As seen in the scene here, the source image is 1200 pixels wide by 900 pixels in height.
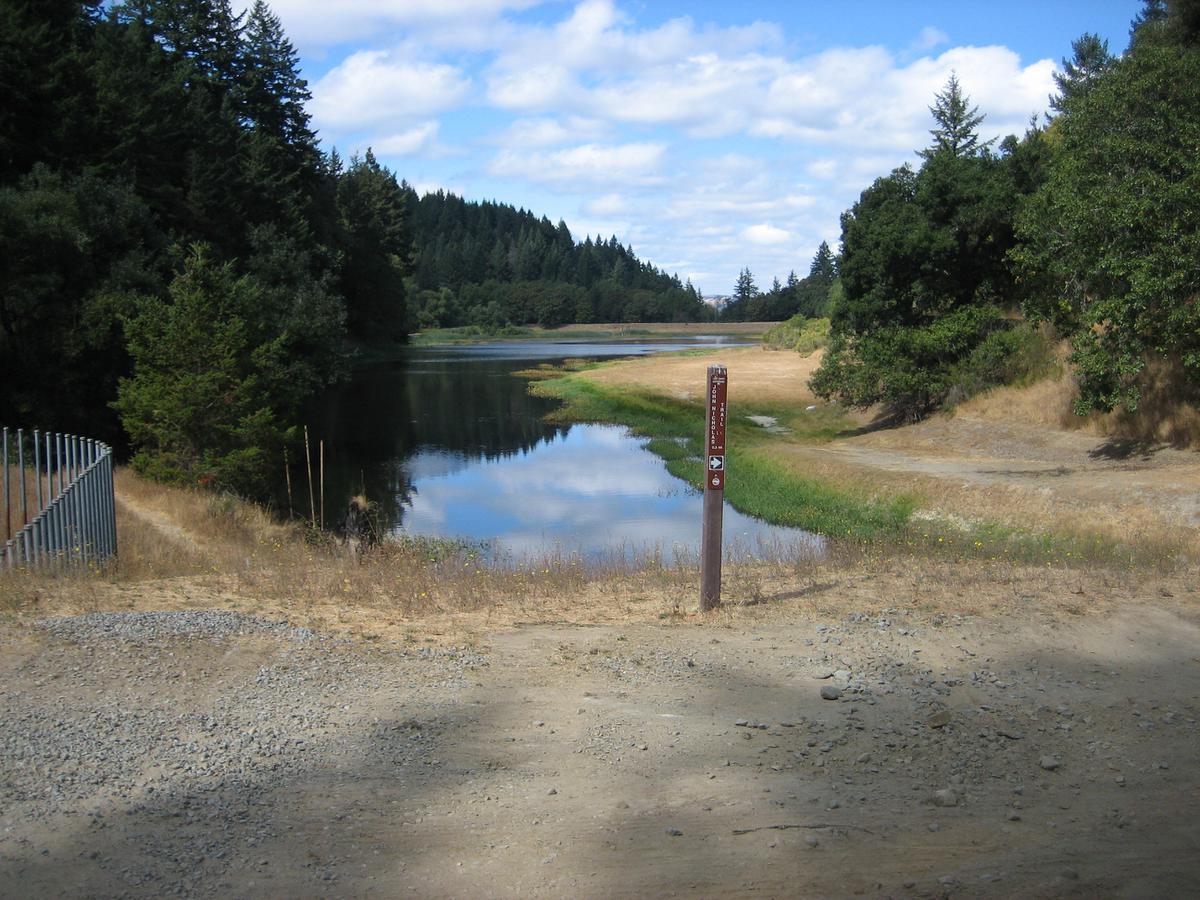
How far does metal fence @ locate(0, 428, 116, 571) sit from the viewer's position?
34.1ft

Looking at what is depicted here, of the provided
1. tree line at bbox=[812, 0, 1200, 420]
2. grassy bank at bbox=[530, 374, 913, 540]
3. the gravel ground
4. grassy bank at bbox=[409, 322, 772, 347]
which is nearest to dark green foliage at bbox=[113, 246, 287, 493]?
grassy bank at bbox=[530, 374, 913, 540]

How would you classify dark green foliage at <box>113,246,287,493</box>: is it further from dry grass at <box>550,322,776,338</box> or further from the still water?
dry grass at <box>550,322,776,338</box>

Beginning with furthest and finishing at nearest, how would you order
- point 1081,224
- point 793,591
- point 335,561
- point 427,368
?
point 427,368 → point 1081,224 → point 335,561 → point 793,591

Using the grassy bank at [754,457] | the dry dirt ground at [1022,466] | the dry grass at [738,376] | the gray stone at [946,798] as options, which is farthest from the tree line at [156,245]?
the gray stone at [946,798]

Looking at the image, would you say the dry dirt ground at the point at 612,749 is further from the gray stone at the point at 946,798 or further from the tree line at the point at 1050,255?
the tree line at the point at 1050,255

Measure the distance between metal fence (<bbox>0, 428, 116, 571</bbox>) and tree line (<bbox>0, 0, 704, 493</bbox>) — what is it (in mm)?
6942

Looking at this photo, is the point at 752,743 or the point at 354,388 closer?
the point at 752,743

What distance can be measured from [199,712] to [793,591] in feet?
19.0

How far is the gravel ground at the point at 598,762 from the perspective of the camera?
4734 millimetres

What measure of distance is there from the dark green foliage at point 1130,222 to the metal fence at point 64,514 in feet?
62.3

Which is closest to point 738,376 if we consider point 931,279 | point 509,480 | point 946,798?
point 931,279

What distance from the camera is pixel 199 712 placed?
643 cm

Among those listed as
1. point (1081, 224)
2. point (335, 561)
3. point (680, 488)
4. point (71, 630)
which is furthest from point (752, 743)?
point (680, 488)

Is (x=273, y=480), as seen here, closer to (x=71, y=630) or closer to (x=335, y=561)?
(x=335, y=561)
